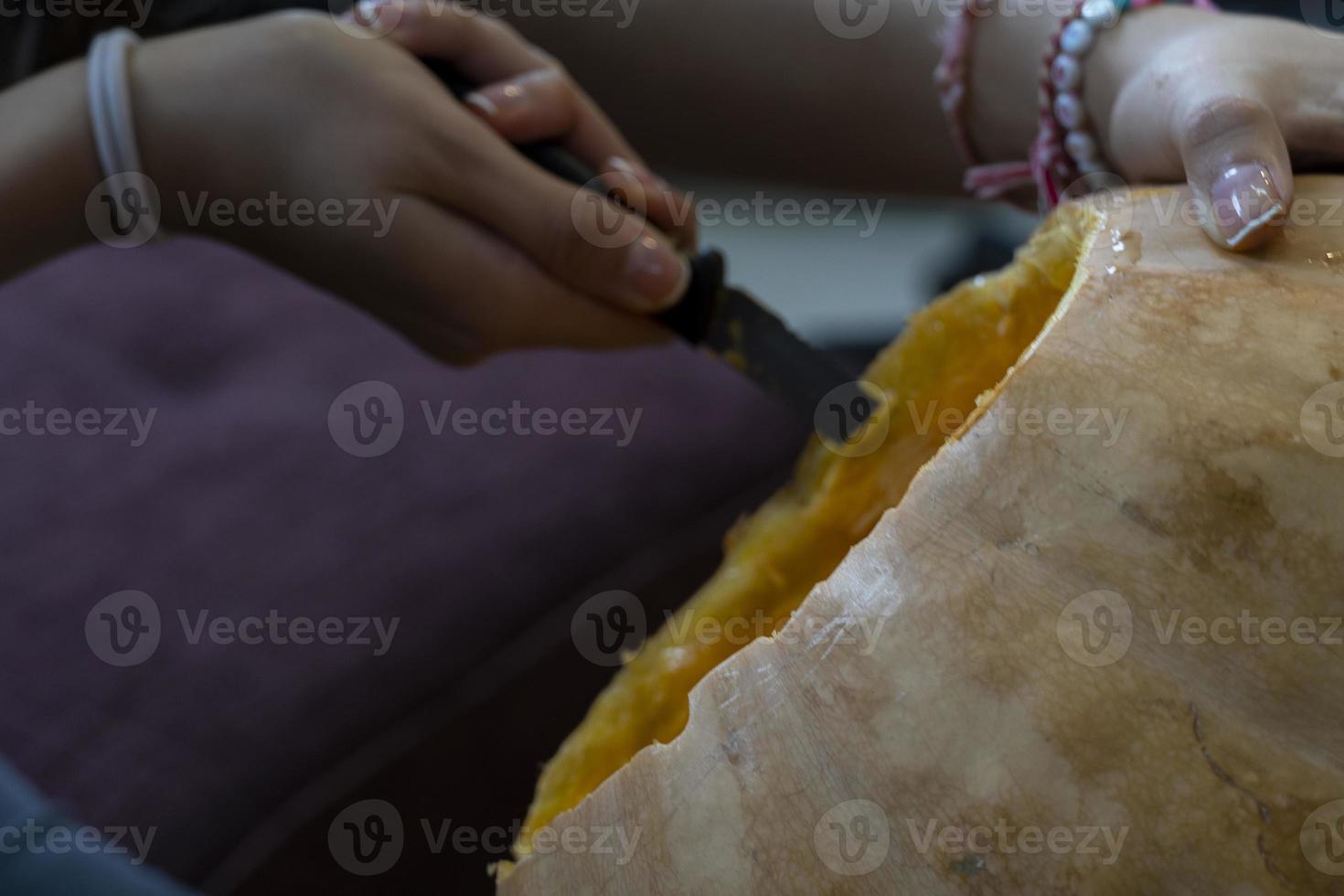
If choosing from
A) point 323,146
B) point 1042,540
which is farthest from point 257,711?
point 1042,540

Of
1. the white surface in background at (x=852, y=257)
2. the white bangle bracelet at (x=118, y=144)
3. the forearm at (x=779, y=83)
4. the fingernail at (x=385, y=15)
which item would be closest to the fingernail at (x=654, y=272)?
the fingernail at (x=385, y=15)

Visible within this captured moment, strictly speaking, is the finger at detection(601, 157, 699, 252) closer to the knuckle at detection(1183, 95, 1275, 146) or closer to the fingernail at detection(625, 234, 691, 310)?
the fingernail at detection(625, 234, 691, 310)

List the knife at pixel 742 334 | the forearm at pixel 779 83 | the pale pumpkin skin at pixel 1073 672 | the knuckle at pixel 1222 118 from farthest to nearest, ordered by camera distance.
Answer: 1. the forearm at pixel 779 83
2. the knife at pixel 742 334
3. the knuckle at pixel 1222 118
4. the pale pumpkin skin at pixel 1073 672

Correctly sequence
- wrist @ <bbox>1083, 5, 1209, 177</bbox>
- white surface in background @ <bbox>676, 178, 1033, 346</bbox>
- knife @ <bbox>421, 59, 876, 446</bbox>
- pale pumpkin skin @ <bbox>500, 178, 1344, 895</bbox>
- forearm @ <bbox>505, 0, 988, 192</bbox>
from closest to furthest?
pale pumpkin skin @ <bbox>500, 178, 1344, 895</bbox>
wrist @ <bbox>1083, 5, 1209, 177</bbox>
knife @ <bbox>421, 59, 876, 446</bbox>
forearm @ <bbox>505, 0, 988, 192</bbox>
white surface in background @ <bbox>676, 178, 1033, 346</bbox>

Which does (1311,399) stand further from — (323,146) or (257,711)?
(257,711)

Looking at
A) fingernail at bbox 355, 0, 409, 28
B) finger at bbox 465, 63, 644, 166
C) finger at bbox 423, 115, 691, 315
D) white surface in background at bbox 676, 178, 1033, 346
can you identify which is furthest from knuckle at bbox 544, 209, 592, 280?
white surface in background at bbox 676, 178, 1033, 346

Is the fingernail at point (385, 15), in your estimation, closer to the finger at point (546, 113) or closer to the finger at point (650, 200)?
the finger at point (546, 113)
